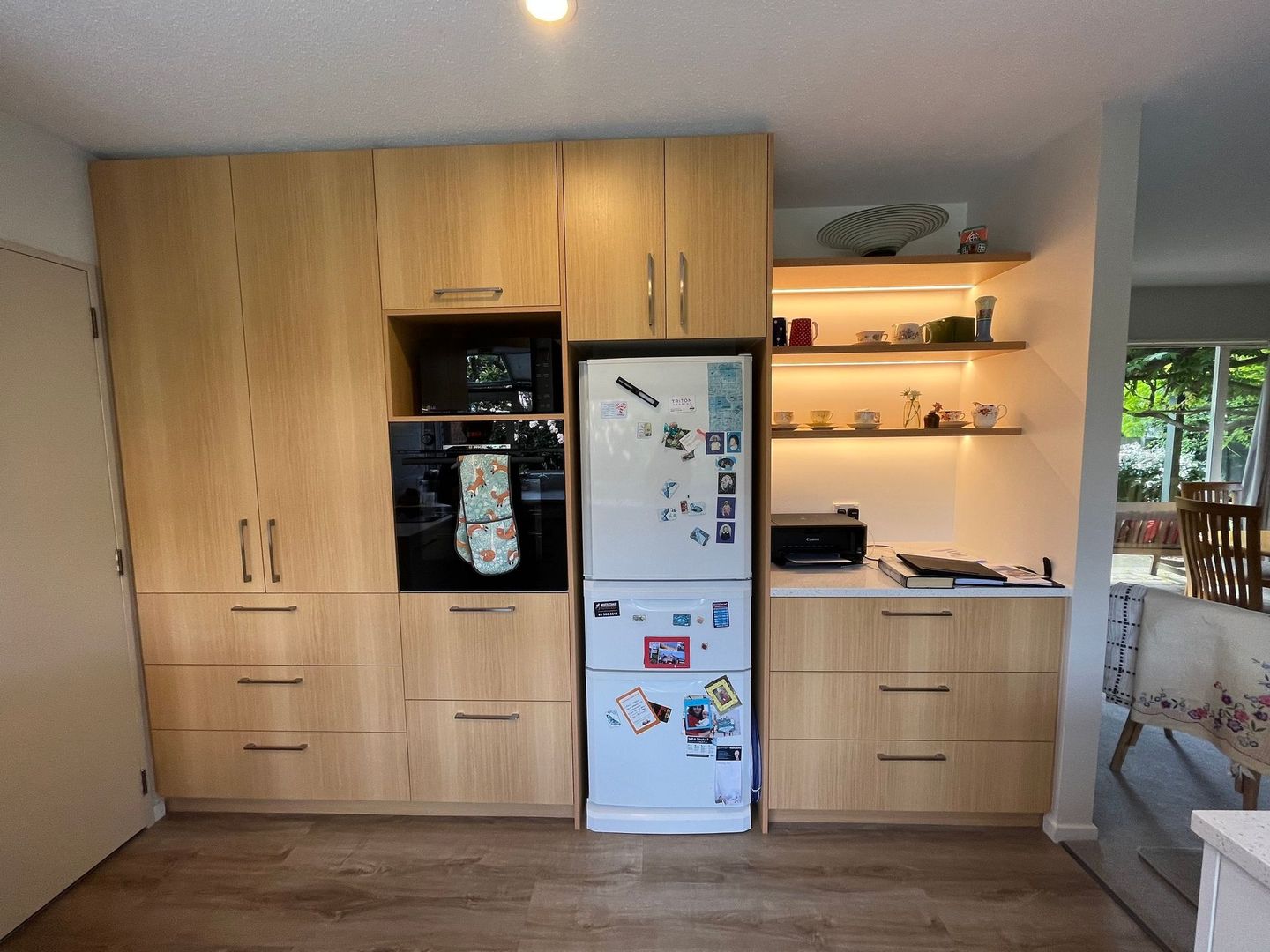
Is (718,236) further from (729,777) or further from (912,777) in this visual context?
(912,777)

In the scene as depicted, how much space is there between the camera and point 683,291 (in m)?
1.68

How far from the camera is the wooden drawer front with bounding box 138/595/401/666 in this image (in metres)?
1.83

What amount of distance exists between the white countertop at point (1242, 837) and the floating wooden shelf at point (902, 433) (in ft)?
4.62

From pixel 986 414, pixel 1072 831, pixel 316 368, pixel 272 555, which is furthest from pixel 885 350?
pixel 272 555

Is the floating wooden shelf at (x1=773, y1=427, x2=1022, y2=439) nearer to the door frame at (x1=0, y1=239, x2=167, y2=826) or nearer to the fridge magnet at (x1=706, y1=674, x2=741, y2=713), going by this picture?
the fridge magnet at (x1=706, y1=674, x2=741, y2=713)

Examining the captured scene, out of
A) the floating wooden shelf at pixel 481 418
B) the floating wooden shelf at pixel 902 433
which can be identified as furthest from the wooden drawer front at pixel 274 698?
the floating wooden shelf at pixel 902 433

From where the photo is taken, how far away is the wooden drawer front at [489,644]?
5.92ft

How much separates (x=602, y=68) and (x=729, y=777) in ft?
7.38

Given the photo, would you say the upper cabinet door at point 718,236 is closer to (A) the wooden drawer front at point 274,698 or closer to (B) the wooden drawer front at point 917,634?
(B) the wooden drawer front at point 917,634

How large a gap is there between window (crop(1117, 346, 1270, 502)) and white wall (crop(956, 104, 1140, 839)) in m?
3.21

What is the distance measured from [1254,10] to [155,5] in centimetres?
258

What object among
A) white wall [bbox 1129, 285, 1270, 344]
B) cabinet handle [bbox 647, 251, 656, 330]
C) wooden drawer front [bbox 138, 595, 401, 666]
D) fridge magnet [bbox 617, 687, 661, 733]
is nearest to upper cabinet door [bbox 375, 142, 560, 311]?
cabinet handle [bbox 647, 251, 656, 330]

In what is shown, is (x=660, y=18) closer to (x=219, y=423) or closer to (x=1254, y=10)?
(x=1254, y=10)

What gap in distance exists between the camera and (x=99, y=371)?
1.74 meters
